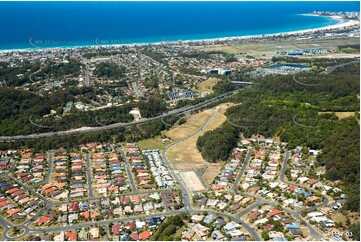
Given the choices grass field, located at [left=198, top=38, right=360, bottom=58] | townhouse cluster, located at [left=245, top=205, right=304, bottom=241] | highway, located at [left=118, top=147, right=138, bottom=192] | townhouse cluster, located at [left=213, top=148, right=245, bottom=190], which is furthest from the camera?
grass field, located at [left=198, top=38, right=360, bottom=58]

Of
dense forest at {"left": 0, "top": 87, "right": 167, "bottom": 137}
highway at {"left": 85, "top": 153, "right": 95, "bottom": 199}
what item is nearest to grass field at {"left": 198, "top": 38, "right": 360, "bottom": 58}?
dense forest at {"left": 0, "top": 87, "right": 167, "bottom": 137}

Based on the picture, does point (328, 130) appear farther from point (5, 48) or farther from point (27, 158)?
point (5, 48)

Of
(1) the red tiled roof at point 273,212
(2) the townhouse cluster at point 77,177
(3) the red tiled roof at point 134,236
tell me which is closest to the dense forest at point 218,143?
(1) the red tiled roof at point 273,212

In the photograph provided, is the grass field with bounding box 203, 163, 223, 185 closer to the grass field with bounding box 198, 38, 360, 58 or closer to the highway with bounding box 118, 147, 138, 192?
the highway with bounding box 118, 147, 138, 192

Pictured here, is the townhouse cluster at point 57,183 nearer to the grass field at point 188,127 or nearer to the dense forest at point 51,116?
the dense forest at point 51,116

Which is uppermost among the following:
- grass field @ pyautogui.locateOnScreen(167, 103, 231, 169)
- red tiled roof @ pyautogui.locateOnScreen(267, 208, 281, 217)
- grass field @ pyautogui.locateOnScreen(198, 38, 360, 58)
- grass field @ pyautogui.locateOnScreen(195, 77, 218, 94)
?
grass field @ pyautogui.locateOnScreen(198, 38, 360, 58)

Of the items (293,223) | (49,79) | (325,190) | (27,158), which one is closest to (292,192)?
(325,190)
